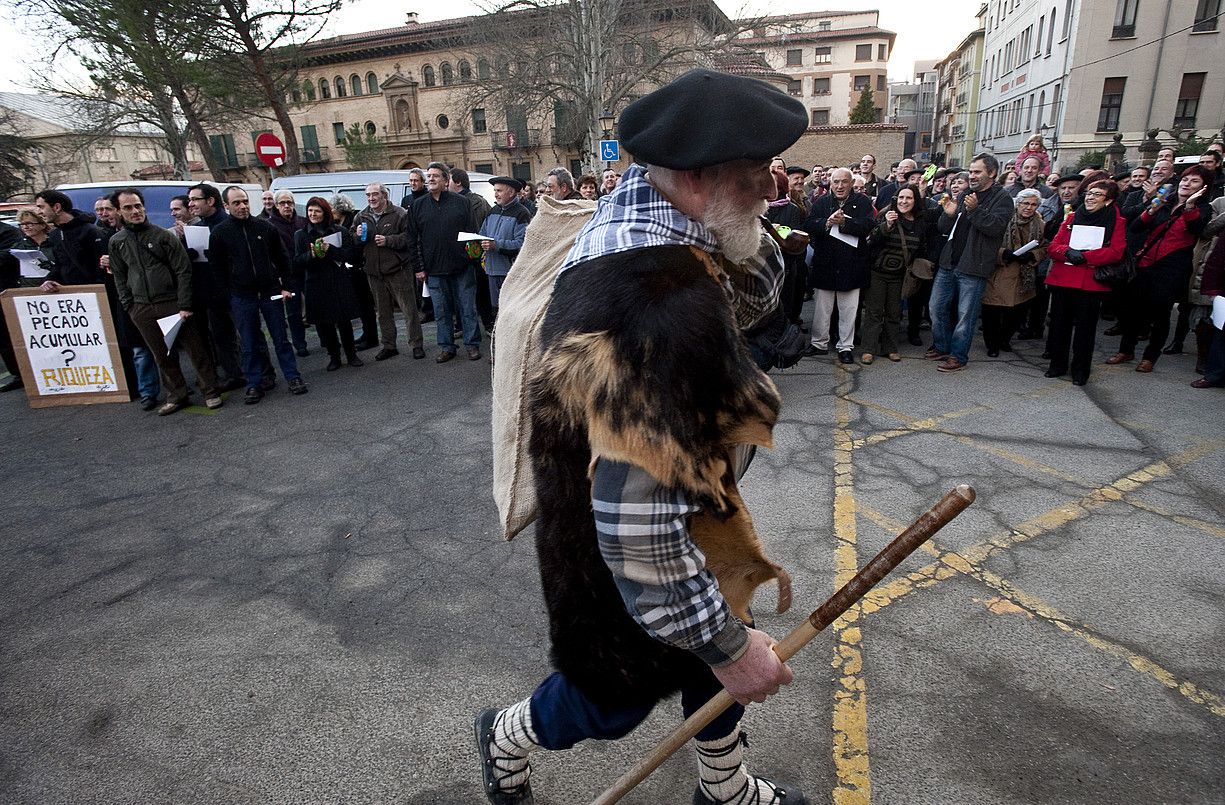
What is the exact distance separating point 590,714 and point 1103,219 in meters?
6.77

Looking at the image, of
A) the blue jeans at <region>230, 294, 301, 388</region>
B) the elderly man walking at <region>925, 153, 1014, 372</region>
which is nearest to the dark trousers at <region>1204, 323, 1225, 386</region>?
the elderly man walking at <region>925, 153, 1014, 372</region>

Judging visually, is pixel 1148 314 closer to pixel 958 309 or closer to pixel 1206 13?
pixel 958 309

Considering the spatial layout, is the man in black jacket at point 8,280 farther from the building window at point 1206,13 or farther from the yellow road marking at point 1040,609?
the building window at point 1206,13

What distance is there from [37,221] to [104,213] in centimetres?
89

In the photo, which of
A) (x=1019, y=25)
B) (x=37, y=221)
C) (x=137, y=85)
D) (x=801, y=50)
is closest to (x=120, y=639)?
(x=37, y=221)

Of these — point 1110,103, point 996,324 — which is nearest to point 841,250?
point 996,324

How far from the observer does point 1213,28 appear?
27.0 m

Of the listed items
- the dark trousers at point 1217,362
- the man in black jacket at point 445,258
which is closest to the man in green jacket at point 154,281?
the man in black jacket at point 445,258

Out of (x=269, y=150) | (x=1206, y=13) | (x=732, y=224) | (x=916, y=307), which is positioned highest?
(x=1206, y=13)

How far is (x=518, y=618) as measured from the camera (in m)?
3.16

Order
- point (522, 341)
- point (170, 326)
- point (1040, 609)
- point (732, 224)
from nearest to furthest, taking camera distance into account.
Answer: point (732, 224) → point (522, 341) → point (1040, 609) → point (170, 326)

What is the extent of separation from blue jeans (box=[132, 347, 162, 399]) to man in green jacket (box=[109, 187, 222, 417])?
0.98 feet

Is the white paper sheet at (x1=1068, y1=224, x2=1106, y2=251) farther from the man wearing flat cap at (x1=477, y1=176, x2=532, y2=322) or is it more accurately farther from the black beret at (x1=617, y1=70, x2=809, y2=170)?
the black beret at (x1=617, y1=70, x2=809, y2=170)

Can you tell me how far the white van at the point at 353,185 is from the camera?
13.5 m
